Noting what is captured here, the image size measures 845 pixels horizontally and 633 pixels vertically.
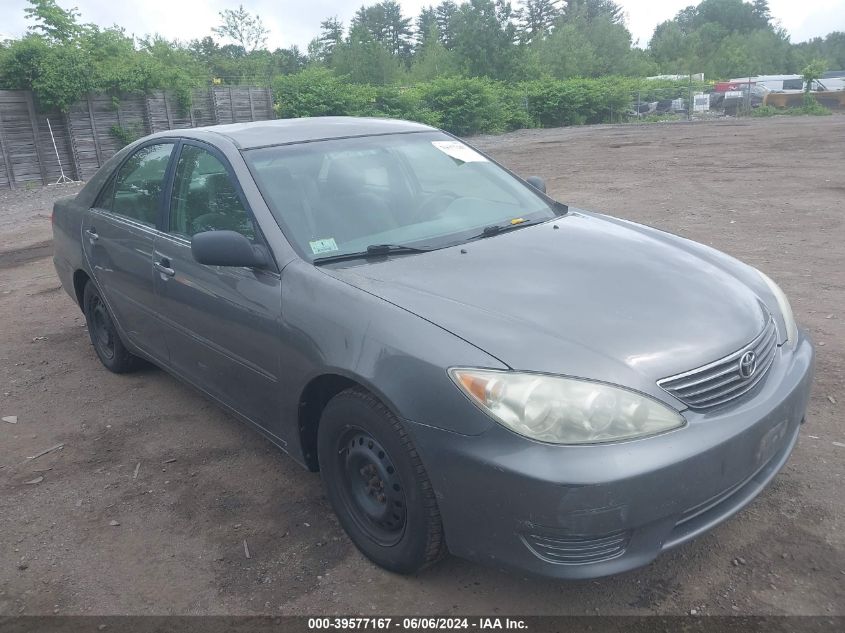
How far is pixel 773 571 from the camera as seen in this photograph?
2701mm

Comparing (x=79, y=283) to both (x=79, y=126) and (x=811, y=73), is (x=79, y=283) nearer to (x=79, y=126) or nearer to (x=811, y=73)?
(x=79, y=126)

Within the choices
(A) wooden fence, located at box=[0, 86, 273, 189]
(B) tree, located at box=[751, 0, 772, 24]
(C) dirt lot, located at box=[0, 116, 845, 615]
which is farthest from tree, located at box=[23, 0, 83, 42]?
(B) tree, located at box=[751, 0, 772, 24]

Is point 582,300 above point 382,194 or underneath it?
underneath

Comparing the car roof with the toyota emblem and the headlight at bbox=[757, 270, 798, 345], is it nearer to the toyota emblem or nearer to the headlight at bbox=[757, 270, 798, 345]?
the headlight at bbox=[757, 270, 798, 345]

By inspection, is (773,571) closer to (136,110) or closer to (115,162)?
(115,162)

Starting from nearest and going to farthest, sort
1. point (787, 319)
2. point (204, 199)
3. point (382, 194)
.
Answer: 1. point (787, 319)
2. point (382, 194)
3. point (204, 199)

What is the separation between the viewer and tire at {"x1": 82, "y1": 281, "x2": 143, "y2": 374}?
4902mm

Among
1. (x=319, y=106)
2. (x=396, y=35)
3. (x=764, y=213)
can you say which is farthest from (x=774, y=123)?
(x=396, y=35)

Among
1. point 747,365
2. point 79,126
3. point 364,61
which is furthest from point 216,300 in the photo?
point 364,61

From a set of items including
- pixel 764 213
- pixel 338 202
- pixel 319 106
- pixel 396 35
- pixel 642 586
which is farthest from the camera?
pixel 396 35

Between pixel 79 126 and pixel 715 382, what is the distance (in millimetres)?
19728

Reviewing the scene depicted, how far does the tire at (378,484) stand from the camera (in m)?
2.49

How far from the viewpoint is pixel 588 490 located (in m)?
2.15

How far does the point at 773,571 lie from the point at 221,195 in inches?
114
